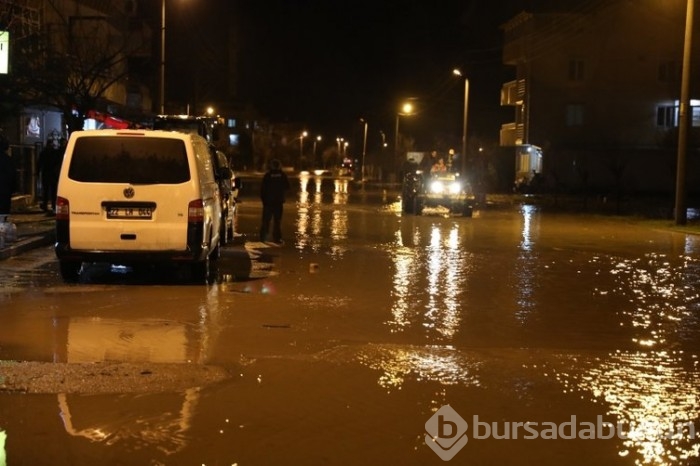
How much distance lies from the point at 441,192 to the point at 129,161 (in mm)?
18878

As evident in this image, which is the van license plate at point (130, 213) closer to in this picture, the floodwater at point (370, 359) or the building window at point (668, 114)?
the floodwater at point (370, 359)

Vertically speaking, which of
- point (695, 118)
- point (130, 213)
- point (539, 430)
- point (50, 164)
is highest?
point (695, 118)

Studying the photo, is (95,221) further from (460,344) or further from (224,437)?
(224,437)

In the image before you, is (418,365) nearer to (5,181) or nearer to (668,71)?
(5,181)

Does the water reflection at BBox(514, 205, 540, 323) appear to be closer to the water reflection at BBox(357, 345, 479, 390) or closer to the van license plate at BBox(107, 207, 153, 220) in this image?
the water reflection at BBox(357, 345, 479, 390)

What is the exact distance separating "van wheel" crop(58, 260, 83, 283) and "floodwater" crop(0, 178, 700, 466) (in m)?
0.30

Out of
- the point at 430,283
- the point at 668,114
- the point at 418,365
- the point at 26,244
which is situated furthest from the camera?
the point at 668,114

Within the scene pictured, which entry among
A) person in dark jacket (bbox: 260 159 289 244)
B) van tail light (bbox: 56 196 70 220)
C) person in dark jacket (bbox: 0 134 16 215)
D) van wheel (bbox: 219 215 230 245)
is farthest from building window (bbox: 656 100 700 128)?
van tail light (bbox: 56 196 70 220)

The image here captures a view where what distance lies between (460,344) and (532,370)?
1.22 metres

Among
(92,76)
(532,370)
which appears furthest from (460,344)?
(92,76)

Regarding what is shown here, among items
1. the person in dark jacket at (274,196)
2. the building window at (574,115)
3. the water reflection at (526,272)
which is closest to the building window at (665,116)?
the building window at (574,115)

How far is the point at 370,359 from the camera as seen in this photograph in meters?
8.53

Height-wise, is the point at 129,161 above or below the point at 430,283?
above

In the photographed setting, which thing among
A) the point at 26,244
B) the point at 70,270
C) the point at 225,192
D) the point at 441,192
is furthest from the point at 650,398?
the point at 441,192
